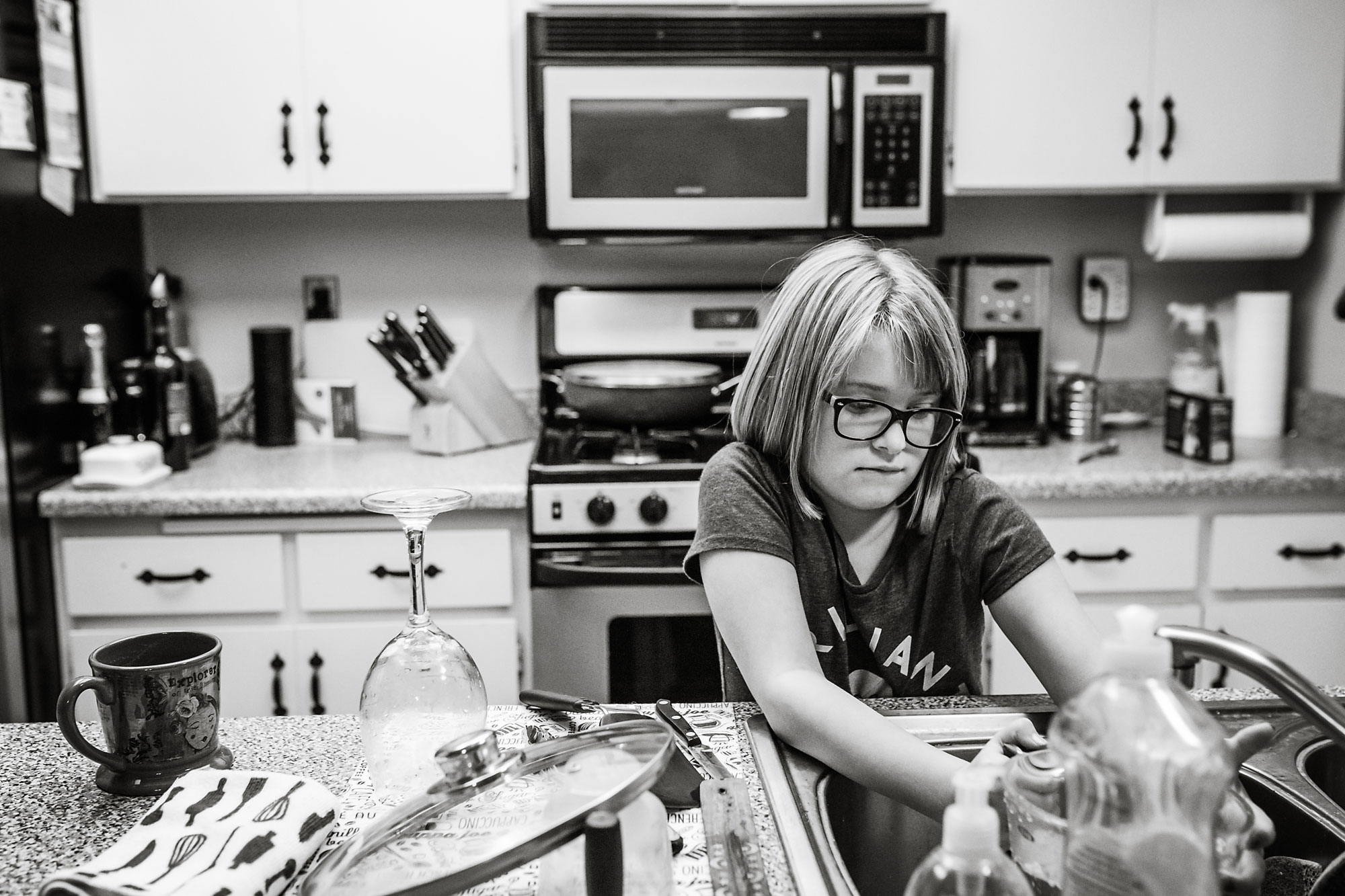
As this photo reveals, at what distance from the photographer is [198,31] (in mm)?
2377

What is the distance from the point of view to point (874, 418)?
114 centimetres

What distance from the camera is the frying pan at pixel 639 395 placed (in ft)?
7.81

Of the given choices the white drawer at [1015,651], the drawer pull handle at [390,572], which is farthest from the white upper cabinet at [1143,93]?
the drawer pull handle at [390,572]

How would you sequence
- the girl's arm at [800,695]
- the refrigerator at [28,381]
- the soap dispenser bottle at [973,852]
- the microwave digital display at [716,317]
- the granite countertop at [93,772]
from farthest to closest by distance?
the microwave digital display at [716,317]
the refrigerator at [28,381]
the girl's arm at [800,695]
the granite countertop at [93,772]
the soap dispenser bottle at [973,852]

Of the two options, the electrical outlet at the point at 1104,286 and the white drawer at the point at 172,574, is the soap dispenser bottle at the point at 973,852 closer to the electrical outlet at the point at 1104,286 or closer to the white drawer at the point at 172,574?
the white drawer at the point at 172,574

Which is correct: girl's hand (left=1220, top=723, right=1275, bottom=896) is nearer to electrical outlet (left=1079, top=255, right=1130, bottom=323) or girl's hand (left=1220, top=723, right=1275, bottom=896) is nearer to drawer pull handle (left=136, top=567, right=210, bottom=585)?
drawer pull handle (left=136, top=567, right=210, bottom=585)

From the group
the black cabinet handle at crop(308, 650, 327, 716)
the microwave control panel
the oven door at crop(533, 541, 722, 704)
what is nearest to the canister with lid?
the microwave control panel

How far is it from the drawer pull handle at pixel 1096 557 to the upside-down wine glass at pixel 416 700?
174cm

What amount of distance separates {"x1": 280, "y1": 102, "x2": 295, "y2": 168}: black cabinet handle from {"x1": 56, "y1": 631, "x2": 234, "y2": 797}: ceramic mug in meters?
1.75

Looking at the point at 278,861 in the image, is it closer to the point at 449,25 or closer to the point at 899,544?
the point at 899,544

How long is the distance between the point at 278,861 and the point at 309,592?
1.60 meters

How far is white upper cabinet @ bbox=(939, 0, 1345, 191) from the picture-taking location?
2.46 m

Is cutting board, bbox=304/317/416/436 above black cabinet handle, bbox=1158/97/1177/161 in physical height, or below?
below

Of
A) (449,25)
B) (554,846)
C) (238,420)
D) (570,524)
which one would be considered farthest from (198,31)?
(554,846)
